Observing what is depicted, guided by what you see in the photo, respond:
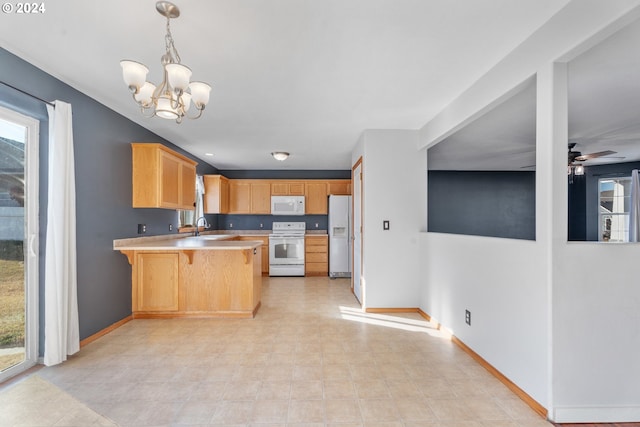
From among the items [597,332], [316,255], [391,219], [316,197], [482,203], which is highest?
[316,197]

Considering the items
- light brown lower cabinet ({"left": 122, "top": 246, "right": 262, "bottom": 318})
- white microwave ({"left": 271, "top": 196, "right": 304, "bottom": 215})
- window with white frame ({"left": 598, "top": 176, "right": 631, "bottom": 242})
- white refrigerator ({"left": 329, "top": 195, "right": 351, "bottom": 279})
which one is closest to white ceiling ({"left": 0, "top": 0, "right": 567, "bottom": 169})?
light brown lower cabinet ({"left": 122, "top": 246, "right": 262, "bottom": 318})

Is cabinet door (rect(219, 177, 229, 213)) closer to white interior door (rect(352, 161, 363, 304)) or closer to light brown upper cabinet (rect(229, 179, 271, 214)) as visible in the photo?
light brown upper cabinet (rect(229, 179, 271, 214))

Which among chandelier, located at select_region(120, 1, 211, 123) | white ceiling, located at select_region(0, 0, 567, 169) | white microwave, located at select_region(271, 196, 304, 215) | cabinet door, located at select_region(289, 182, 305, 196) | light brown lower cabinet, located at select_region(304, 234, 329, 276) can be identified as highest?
white ceiling, located at select_region(0, 0, 567, 169)

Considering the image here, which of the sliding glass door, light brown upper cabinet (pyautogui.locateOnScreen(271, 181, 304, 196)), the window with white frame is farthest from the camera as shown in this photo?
light brown upper cabinet (pyautogui.locateOnScreen(271, 181, 304, 196))

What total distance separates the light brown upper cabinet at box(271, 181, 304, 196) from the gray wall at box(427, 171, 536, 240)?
9.33 ft

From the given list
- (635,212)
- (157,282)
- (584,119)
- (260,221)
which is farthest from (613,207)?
(157,282)

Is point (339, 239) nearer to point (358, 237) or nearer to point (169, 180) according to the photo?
point (358, 237)

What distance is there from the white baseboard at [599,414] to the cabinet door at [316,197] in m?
5.21

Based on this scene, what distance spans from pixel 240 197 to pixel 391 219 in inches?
153

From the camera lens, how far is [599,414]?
1.72 meters

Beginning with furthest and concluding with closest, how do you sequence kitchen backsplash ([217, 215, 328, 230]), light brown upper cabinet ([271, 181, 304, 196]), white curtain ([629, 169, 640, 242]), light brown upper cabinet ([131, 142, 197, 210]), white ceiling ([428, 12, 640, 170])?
kitchen backsplash ([217, 215, 328, 230])
light brown upper cabinet ([271, 181, 304, 196])
white curtain ([629, 169, 640, 242])
light brown upper cabinet ([131, 142, 197, 210])
white ceiling ([428, 12, 640, 170])

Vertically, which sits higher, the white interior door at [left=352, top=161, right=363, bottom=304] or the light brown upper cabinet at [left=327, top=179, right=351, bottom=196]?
the light brown upper cabinet at [left=327, top=179, right=351, bottom=196]

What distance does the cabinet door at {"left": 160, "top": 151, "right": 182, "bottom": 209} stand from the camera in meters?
3.63

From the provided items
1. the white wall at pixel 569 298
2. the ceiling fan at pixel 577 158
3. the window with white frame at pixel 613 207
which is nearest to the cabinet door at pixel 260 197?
the ceiling fan at pixel 577 158
